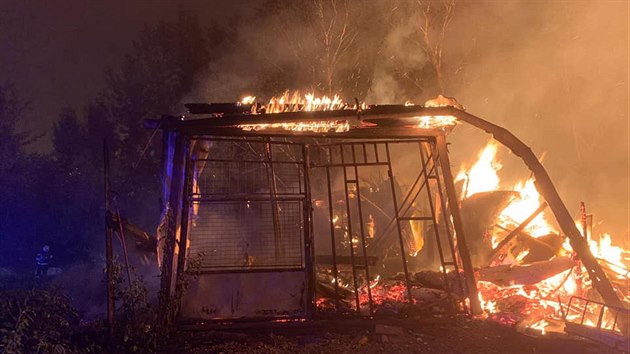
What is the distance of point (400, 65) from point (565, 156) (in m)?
11.9

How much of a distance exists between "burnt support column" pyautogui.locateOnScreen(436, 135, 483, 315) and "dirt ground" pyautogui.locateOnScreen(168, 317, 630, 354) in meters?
0.51

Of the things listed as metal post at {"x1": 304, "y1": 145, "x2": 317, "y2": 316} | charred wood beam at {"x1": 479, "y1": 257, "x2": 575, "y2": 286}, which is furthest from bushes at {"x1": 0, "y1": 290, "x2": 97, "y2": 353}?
charred wood beam at {"x1": 479, "y1": 257, "x2": 575, "y2": 286}

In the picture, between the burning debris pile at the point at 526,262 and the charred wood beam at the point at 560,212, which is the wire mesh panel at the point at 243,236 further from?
the burning debris pile at the point at 526,262

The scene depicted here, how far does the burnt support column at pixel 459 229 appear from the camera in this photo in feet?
26.0

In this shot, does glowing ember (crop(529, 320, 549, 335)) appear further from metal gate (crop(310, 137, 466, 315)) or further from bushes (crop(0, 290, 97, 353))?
bushes (crop(0, 290, 97, 353))

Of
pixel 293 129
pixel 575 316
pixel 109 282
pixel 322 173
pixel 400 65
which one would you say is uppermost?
pixel 400 65

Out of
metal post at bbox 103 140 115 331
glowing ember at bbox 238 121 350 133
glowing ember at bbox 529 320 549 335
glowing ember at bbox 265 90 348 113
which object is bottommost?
glowing ember at bbox 529 320 549 335

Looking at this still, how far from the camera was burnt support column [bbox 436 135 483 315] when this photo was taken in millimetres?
7914

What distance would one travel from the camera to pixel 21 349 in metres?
5.54

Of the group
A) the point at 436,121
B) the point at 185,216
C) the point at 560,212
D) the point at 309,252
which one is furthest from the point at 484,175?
the point at 185,216

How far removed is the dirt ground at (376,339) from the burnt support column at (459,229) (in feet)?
1.66

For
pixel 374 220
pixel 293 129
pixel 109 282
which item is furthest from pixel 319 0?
pixel 109 282

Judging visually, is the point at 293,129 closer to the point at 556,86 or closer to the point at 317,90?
the point at 317,90

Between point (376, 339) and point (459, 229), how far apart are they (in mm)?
2902
